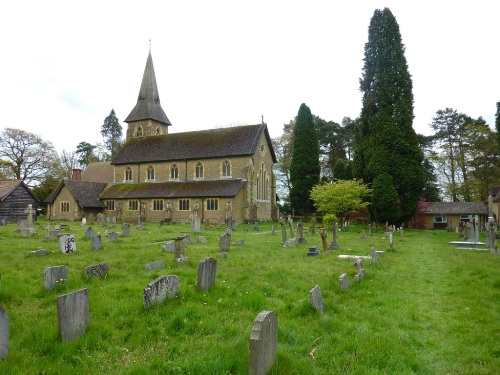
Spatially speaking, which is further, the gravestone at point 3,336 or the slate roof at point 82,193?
the slate roof at point 82,193

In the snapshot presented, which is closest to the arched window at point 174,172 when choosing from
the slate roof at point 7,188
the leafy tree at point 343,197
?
the slate roof at point 7,188

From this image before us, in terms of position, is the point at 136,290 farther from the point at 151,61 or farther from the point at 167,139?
the point at 151,61

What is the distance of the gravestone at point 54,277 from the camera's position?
7414 millimetres

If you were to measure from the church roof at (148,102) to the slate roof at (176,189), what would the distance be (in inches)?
501

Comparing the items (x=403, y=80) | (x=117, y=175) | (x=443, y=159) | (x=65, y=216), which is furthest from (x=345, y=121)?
(x=65, y=216)

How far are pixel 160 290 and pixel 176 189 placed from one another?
3428 centimetres

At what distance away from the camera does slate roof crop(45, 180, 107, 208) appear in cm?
4103

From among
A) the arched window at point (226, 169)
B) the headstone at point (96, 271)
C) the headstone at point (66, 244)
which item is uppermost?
the arched window at point (226, 169)

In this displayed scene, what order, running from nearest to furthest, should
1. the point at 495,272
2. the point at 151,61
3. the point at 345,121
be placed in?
the point at 495,272 → the point at 151,61 → the point at 345,121

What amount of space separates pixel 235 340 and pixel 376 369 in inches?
72.8

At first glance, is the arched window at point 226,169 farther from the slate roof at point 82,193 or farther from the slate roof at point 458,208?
the slate roof at point 458,208

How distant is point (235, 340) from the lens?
498 centimetres

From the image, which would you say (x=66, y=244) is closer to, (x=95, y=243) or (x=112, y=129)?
(x=95, y=243)

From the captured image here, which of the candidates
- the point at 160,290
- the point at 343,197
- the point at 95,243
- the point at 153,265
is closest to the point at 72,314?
the point at 160,290
